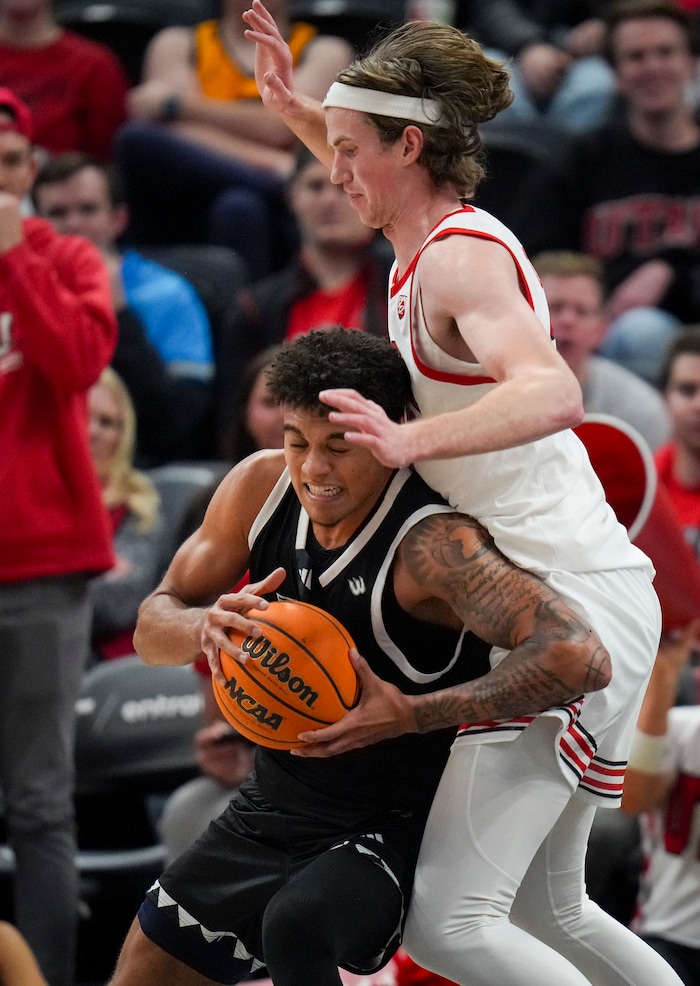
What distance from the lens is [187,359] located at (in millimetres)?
6582

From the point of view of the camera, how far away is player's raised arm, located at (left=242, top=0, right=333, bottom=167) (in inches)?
142

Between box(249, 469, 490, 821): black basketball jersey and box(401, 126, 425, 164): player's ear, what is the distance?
644mm

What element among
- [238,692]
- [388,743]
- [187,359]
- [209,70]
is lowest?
[187,359]

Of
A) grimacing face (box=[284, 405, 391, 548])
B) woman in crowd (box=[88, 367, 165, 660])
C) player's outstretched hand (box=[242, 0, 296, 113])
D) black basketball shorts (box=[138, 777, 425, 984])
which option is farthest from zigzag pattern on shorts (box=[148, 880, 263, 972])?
woman in crowd (box=[88, 367, 165, 660])

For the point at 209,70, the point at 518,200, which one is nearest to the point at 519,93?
the point at 518,200

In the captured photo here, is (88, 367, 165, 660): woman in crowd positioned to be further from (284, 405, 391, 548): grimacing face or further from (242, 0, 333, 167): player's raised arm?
(284, 405, 391, 548): grimacing face

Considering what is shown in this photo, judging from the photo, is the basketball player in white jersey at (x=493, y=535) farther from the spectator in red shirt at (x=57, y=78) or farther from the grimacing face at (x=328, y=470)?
the spectator in red shirt at (x=57, y=78)

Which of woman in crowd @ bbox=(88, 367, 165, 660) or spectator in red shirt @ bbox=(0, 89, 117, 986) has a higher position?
spectator in red shirt @ bbox=(0, 89, 117, 986)

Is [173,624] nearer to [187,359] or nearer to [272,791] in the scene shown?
[272,791]

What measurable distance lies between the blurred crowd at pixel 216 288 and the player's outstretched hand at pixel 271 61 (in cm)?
24

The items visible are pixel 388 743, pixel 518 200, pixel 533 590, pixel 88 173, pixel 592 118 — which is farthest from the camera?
pixel 592 118

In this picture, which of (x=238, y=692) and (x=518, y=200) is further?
(x=518, y=200)

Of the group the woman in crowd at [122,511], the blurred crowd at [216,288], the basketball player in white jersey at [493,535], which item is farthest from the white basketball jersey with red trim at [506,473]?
the woman in crowd at [122,511]

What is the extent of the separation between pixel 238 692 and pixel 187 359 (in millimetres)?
3685
